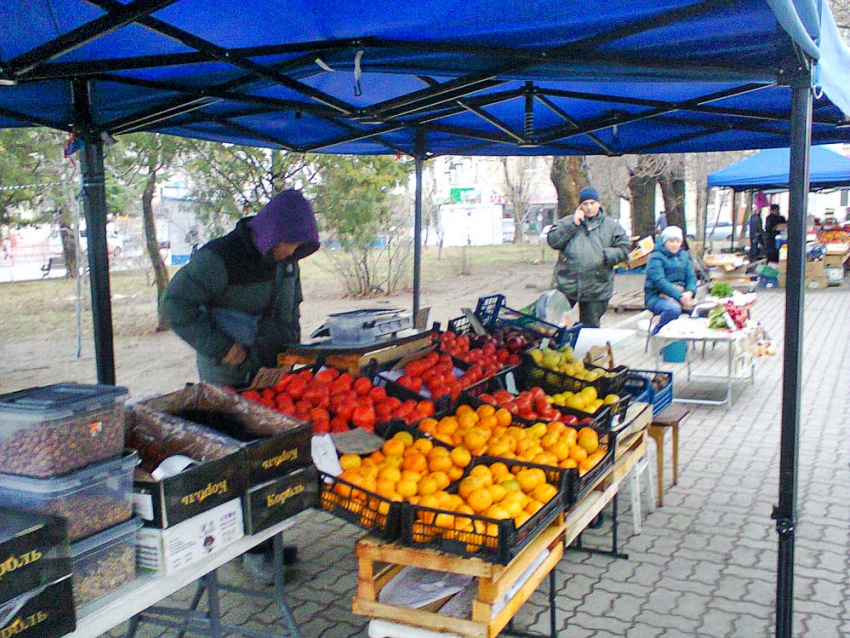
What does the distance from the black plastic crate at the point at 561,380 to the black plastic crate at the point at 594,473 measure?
85cm

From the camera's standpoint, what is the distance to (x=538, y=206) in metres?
53.2

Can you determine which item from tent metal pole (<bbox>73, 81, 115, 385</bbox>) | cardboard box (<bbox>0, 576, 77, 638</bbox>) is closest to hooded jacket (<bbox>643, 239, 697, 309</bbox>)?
tent metal pole (<bbox>73, 81, 115, 385</bbox>)

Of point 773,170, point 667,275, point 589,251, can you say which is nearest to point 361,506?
point 589,251

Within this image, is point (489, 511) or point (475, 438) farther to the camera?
point (475, 438)

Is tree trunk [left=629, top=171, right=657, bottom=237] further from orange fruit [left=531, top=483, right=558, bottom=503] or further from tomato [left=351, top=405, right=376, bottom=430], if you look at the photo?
orange fruit [left=531, top=483, right=558, bottom=503]

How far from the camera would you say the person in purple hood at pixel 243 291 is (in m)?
3.86

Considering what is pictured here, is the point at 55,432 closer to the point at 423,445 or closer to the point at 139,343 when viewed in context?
the point at 423,445

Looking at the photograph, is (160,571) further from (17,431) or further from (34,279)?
(34,279)

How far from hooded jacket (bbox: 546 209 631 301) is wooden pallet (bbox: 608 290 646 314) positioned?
19.2 feet

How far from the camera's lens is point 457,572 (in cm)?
234

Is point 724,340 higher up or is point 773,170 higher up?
point 773,170

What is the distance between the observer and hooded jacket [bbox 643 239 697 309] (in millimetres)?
8805

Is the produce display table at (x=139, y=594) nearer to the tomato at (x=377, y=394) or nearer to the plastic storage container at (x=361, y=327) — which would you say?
the tomato at (x=377, y=394)

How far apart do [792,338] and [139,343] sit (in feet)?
29.1
